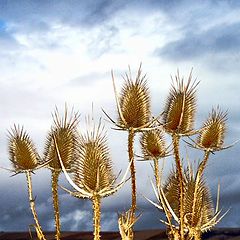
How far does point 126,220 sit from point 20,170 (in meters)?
1.81

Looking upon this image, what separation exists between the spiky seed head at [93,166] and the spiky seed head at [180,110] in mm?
976

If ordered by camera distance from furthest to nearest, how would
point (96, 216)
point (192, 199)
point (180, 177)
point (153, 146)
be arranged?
point (153, 146) → point (192, 199) → point (180, 177) → point (96, 216)

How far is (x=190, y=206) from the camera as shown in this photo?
25.5ft

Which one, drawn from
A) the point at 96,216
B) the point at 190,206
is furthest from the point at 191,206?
the point at 96,216

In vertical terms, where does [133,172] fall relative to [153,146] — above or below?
below

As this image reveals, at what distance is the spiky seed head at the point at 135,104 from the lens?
7363 millimetres

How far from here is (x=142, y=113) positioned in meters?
7.48

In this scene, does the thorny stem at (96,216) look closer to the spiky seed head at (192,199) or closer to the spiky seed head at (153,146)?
the spiky seed head at (192,199)

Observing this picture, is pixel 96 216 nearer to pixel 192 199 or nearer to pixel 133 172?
pixel 133 172

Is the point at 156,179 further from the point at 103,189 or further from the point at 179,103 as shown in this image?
the point at 103,189

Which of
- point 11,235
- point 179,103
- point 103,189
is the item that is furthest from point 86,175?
point 11,235

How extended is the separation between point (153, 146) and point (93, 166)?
6.76 feet

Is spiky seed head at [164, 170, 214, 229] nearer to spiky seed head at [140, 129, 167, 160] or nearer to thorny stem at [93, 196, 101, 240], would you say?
spiky seed head at [140, 129, 167, 160]

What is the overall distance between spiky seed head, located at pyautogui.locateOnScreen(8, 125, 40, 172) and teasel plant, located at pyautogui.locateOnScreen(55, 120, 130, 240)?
1.12 m
